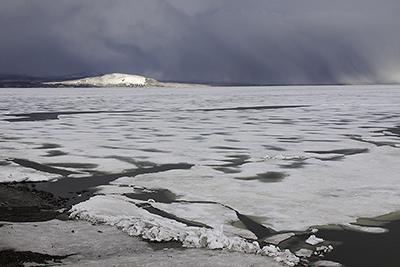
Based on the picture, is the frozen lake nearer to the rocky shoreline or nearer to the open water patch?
the open water patch

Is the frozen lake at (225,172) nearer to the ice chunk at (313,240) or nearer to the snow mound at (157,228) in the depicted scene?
the snow mound at (157,228)

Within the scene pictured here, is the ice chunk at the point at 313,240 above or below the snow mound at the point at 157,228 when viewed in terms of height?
above

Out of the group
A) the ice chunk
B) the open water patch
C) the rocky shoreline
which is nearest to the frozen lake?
the open water patch

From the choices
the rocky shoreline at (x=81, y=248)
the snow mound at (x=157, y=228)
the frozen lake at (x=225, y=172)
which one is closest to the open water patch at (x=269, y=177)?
the frozen lake at (x=225, y=172)

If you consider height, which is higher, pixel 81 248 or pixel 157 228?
pixel 157 228

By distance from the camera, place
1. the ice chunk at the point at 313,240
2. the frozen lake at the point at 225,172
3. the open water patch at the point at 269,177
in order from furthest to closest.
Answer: the open water patch at the point at 269,177, the frozen lake at the point at 225,172, the ice chunk at the point at 313,240

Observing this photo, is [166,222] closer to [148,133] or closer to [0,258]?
[0,258]

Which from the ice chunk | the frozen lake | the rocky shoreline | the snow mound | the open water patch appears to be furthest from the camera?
the open water patch

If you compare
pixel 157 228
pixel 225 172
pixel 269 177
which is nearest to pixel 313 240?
pixel 157 228

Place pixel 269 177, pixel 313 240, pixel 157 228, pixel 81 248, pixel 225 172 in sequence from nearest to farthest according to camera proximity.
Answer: pixel 81 248
pixel 313 240
pixel 157 228
pixel 269 177
pixel 225 172

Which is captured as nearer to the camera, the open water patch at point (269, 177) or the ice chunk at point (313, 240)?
the ice chunk at point (313, 240)

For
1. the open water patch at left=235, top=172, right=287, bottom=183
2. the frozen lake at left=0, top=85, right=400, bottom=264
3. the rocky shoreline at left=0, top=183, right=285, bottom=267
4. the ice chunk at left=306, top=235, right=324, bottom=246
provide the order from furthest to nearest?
1. the open water patch at left=235, top=172, right=287, bottom=183
2. the frozen lake at left=0, top=85, right=400, bottom=264
3. the ice chunk at left=306, top=235, right=324, bottom=246
4. the rocky shoreline at left=0, top=183, right=285, bottom=267

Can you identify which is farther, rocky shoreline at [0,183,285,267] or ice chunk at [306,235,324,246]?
ice chunk at [306,235,324,246]

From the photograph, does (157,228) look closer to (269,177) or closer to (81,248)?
(81,248)
